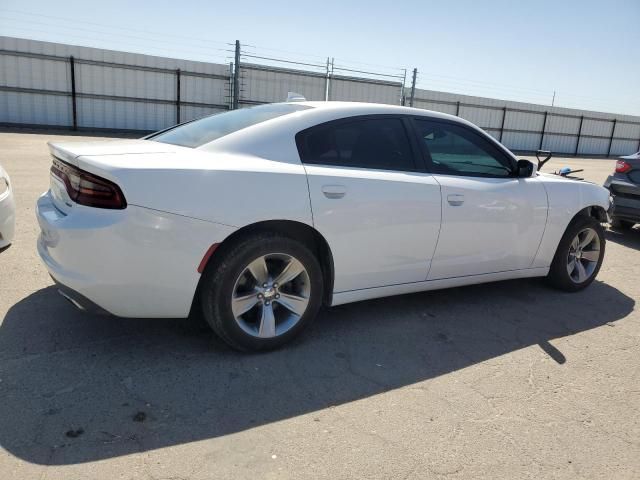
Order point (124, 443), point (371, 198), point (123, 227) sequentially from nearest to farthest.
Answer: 1. point (124, 443)
2. point (123, 227)
3. point (371, 198)

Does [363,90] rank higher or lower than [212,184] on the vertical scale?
higher

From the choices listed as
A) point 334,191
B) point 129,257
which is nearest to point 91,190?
point 129,257

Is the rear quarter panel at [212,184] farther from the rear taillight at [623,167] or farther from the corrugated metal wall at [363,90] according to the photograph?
the corrugated metal wall at [363,90]

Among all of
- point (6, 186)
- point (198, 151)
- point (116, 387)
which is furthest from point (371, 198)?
point (6, 186)

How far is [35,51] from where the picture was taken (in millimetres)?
18562

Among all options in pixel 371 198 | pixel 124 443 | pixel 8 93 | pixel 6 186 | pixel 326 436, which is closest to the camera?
pixel 124 443

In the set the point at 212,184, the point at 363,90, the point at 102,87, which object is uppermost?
the point at 363,90

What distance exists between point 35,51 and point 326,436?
20.5 metres

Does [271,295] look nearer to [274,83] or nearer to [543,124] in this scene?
[274,83]

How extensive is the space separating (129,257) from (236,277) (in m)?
0.59

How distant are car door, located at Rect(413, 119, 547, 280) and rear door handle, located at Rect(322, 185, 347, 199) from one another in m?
0.85

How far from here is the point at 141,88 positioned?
20.2m

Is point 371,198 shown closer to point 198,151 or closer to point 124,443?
point 198,151

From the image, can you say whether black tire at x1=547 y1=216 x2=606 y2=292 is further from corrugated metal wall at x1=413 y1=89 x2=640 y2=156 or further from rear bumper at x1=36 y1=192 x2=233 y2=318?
corrugated metal wall at x1=413 y1=89 x2=640 y2=156
